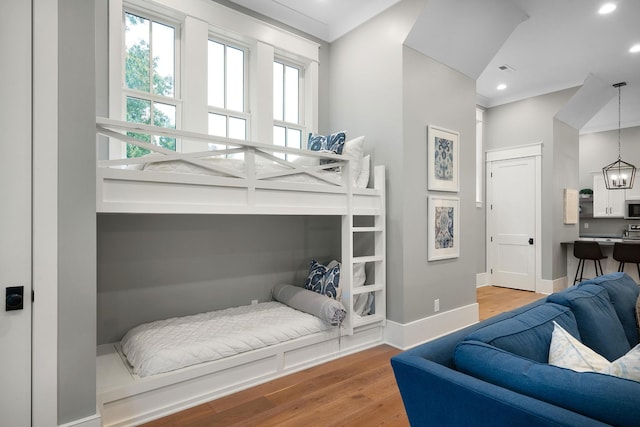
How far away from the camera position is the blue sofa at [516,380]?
89 centimetres

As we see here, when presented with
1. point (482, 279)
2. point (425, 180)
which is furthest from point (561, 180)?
point (425, 180)

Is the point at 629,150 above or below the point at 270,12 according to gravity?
below

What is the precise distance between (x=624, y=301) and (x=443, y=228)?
1.75 m

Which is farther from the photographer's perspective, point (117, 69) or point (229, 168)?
point (117, 69)

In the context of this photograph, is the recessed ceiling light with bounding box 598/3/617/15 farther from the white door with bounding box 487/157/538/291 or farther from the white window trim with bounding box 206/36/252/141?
the white window trim with bounding box 206/36/252/141

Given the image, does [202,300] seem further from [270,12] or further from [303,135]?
[270,12]

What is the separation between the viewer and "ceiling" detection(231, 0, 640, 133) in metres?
3.39

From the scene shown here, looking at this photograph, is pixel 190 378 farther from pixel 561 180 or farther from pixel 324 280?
pixel 561 180

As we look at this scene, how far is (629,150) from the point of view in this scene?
7.14 meters

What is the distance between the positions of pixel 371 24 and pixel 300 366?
136 inches

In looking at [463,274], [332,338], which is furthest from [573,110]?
[332,338]

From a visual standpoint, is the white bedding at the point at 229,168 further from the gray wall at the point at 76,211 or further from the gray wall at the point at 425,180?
the gray wall at the point at 425,180

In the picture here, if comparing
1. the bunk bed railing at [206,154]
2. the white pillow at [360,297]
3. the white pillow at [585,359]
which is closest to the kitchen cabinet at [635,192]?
the white pillow at [360,297]

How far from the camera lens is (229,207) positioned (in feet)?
8.04
